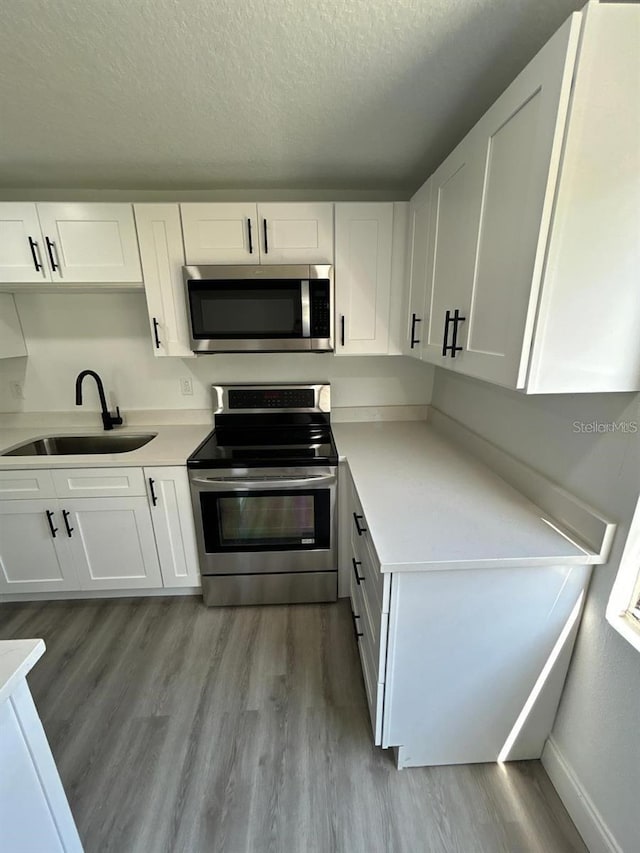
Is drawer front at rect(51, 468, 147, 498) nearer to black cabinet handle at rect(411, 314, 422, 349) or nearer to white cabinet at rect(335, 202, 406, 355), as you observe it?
white cabinet at rect(335, 202, 406, 355)

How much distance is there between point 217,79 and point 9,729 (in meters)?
1.77

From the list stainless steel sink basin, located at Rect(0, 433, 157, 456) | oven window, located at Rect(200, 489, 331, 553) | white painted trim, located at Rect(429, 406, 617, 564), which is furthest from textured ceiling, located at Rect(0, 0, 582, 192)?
oven window, located at Rect(200, 489, 331, 553)

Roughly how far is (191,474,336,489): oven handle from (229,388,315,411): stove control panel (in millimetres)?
611

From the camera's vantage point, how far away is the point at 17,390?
2.30 m

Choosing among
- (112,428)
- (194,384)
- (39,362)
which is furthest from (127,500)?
(39,362)

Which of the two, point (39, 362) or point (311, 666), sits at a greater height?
point (39, 362)

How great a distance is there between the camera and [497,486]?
4.88 ft

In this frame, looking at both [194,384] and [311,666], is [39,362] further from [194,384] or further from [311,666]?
[311,666]

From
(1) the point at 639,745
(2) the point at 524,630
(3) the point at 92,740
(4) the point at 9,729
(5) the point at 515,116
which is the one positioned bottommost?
(3) the point at 92,740

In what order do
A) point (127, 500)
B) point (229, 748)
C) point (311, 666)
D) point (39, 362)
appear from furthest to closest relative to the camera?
point (39, 362) < point (127, 500) < point (311, 666) < point (229, 748)

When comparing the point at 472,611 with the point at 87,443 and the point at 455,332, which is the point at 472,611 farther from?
the point at 87,443

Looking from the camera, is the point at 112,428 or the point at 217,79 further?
the point at 112,428

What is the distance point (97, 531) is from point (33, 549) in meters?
0.38

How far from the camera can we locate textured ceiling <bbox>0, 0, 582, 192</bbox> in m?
0.90
